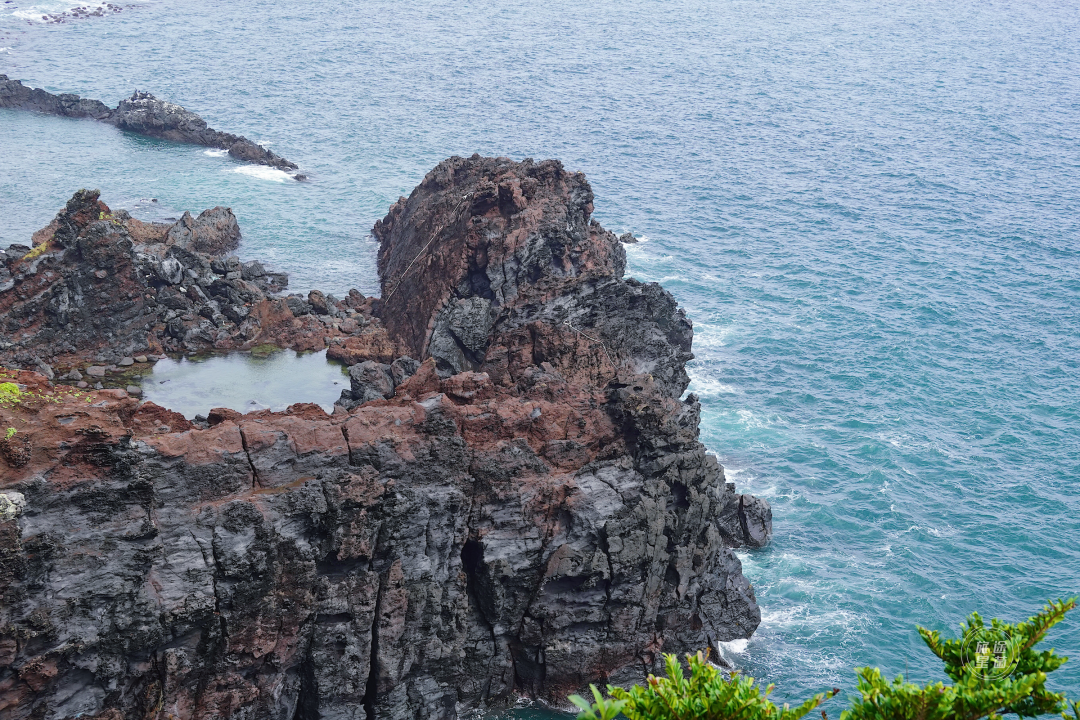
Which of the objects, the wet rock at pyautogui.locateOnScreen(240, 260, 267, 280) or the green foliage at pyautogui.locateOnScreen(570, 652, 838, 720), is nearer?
the green foliage at pyautogui.locateOnScreen(570, 652, 838, 720)

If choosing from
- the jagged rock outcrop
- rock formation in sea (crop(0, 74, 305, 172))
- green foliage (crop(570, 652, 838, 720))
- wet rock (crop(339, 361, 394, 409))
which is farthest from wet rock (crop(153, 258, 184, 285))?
green foliage (crop(570, 652, 838, 720))

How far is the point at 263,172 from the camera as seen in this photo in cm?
13225

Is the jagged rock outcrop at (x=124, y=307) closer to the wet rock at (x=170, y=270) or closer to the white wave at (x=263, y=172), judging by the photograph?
the wet rock at (x=170, y=270)

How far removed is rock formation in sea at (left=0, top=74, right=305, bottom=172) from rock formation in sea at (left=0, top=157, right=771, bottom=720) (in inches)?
2995

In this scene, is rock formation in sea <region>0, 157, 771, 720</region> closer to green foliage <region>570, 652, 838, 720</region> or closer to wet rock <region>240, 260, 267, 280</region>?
green foliage <region>570, 652, 838, 720</region>

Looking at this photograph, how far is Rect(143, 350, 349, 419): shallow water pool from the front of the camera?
73.4 meters

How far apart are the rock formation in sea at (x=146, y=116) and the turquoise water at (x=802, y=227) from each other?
363cm

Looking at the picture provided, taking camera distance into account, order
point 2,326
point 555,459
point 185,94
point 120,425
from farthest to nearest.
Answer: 1. point 185,94
2. point 2,326
3. point 555,459
4. point 120,425

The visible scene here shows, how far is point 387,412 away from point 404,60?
506ft

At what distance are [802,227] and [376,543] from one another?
3562 inches

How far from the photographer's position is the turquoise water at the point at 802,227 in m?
71.0

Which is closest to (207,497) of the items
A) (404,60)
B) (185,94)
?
(185,94)

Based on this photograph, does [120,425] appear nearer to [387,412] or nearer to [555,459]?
[387,412]

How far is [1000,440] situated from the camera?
275 feet
